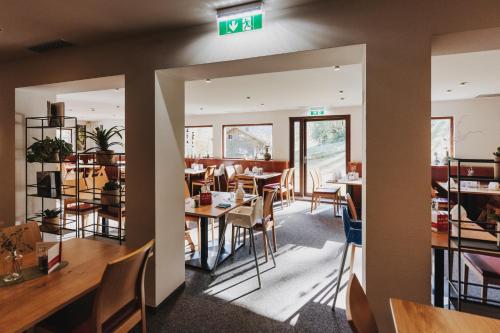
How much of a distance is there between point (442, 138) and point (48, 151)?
7.10 metres

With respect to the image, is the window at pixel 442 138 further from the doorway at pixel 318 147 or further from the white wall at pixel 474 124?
the doorway at pixel 318 147

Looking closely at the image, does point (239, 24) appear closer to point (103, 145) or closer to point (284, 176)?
point (103, 145)

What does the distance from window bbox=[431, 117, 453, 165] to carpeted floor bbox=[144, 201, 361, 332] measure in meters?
3.86

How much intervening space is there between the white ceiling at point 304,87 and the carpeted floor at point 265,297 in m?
2.19

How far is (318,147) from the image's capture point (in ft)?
23.2

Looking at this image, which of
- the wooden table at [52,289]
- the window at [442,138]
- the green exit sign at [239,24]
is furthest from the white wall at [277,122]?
the wooden table at [52,289]

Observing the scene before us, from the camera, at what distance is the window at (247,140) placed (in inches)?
303

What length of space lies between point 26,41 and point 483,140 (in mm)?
7568

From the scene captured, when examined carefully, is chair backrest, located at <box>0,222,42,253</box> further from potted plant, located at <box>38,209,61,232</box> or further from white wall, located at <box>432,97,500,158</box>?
white wall, located at <box>432,97,500,158</box>

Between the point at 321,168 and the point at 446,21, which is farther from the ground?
the point at 446,21

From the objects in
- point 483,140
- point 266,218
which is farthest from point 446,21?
point 483,140

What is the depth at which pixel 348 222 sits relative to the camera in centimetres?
245

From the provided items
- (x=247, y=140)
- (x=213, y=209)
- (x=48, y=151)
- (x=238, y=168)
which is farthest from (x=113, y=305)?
(x=247, y=140)

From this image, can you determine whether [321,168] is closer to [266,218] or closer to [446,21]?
[266,218]
